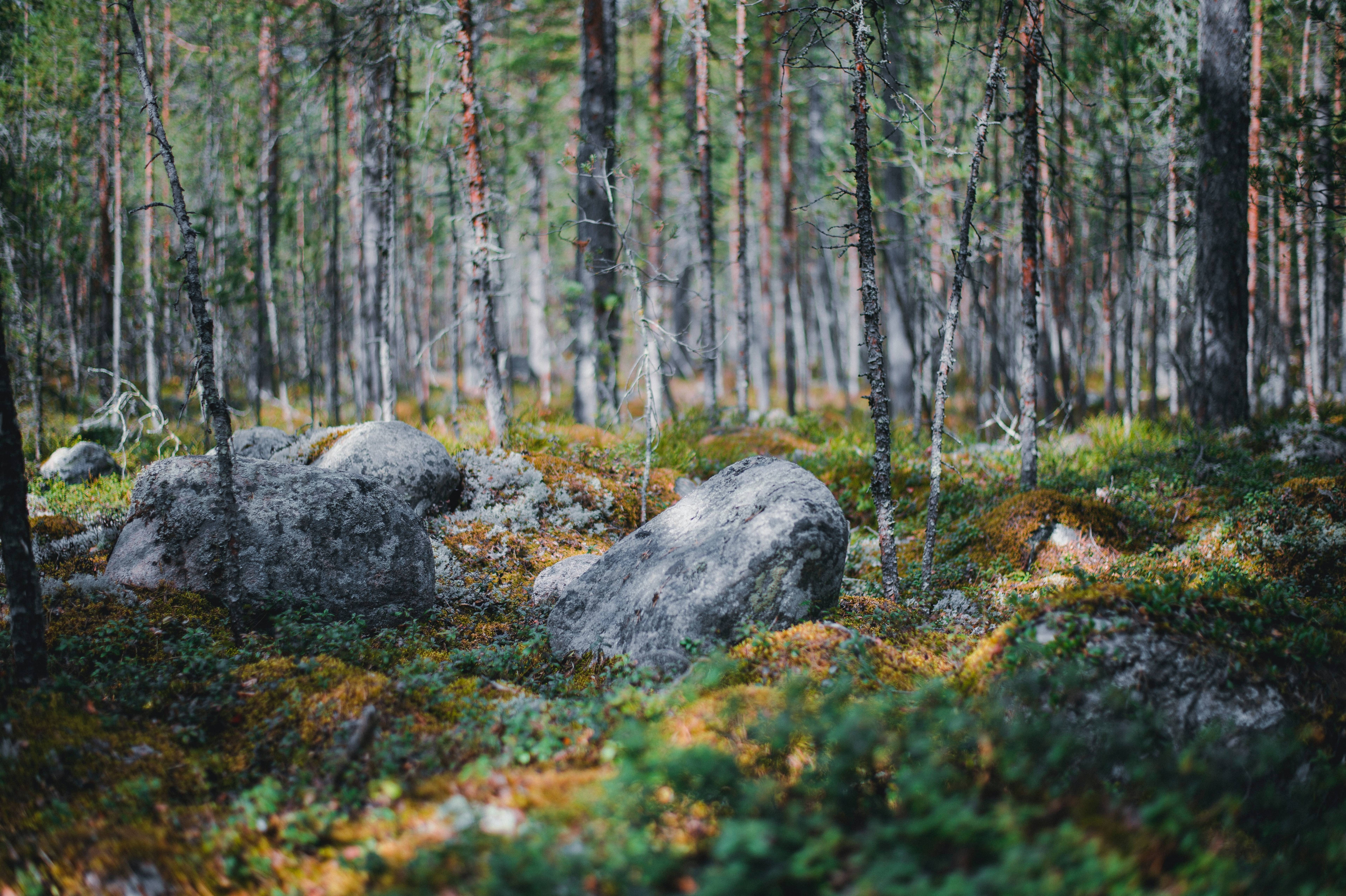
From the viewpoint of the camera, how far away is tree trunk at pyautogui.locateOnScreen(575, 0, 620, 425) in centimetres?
1102

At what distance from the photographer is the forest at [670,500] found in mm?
2908

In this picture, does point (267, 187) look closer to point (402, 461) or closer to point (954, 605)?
point (402, 461)

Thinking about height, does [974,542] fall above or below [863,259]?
below

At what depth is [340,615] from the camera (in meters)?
5.74

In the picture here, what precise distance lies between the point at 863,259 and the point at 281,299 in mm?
25929

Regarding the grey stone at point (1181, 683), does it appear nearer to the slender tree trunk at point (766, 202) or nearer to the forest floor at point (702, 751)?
the forest floor at point (702, 751)

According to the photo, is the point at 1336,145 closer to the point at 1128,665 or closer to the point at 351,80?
the point at 1128,665

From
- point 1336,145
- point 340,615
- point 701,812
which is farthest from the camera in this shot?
point 1336,145

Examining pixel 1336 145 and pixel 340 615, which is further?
pixel 1336 145

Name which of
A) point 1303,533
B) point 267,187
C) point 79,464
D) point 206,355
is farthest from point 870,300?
point 267,187

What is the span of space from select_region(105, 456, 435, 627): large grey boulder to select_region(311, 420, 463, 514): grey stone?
1.23 meters

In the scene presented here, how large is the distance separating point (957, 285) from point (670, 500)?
174 inches

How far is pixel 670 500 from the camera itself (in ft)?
30.1

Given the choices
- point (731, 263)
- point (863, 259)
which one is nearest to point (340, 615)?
point (863, 259)
